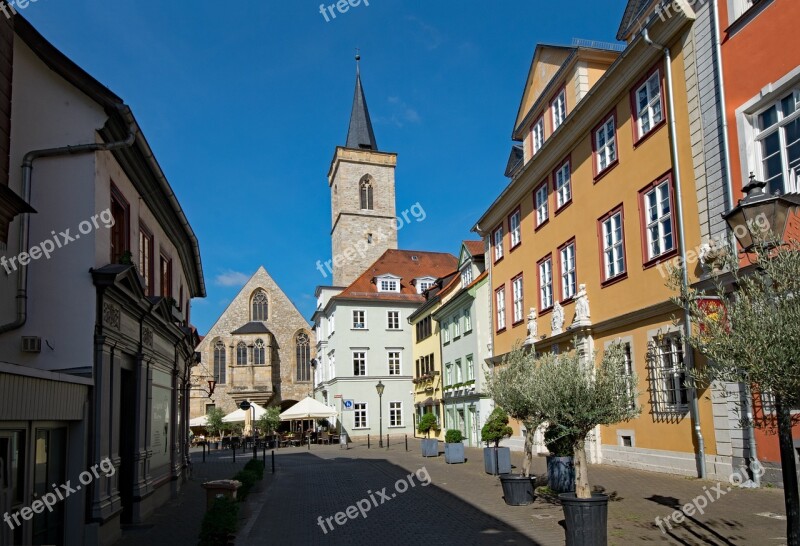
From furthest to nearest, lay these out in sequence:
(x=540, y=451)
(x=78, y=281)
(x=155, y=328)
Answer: (x=540, y=451)
(x=155, y=328)
(x=78, y=281)

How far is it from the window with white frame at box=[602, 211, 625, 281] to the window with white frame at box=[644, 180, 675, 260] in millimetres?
1443

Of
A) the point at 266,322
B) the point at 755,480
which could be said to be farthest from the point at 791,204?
the point at 266,322

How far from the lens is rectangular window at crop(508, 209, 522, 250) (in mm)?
28703

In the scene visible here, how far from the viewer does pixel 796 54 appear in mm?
12711

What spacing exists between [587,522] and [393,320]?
46.4 meters

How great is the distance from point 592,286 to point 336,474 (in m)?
10.1

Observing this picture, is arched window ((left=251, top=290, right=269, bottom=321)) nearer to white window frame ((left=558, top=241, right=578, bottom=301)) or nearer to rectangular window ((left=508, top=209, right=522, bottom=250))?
rectangular window ((left=508, top=209, right=522, bottom=250))

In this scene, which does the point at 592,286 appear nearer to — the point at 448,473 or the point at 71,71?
the point at 448,473

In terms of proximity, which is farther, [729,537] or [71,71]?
[71,71]

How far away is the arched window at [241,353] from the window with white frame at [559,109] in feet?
150

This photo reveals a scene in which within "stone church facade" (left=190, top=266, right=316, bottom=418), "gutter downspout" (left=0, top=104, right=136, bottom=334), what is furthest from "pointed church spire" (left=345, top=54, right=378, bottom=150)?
"gutter downspout" (left=0, top=104, right=136, bottom=334)

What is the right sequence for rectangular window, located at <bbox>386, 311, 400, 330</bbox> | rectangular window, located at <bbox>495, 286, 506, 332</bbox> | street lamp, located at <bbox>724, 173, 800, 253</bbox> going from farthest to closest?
1. rectangular window, located at <bbox>386, 311, 400, 330</bbox>
2. rectangular window, located at <bbox>495, 286, 506, 332</bbox>
3. street lamp, located at <bbox>724, 173, 800, 253</bbox>

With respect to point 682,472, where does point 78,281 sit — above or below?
above

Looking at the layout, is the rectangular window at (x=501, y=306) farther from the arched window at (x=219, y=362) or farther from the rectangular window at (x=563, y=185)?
the arched window at (x=219, y=362)
